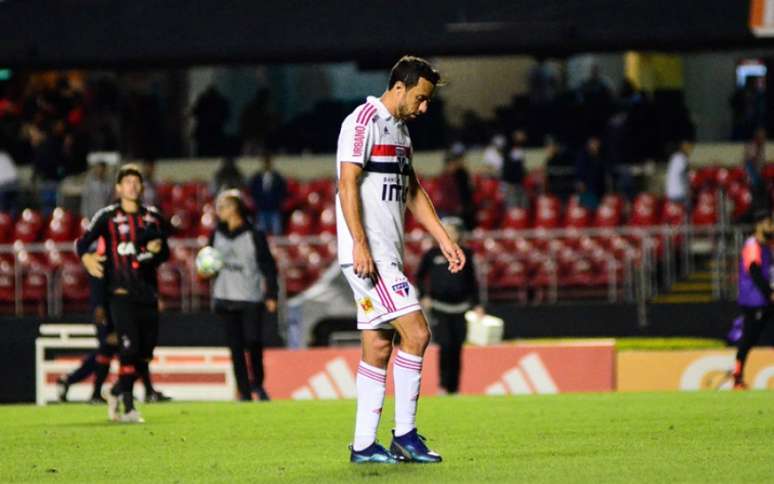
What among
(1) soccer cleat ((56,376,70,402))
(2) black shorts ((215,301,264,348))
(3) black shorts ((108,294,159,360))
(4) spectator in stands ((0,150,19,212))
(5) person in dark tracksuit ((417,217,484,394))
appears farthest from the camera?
(4) spectator in stands ((0,150,19,212))

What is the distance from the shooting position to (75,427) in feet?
40.3

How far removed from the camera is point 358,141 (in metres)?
8.62

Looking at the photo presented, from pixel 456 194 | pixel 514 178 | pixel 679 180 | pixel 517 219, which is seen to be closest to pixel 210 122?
pixel 514 178

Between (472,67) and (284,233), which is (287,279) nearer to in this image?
(284,233)

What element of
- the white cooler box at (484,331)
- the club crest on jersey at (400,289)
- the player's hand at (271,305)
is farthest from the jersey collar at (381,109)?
the white cooler box at (484,331)

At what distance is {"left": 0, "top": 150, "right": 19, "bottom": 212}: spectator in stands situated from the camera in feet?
92.9

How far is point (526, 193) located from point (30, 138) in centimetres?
930

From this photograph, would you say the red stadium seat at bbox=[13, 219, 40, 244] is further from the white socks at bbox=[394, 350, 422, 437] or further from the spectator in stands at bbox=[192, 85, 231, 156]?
the white socks at bbox=[394, 350, 422, 437]

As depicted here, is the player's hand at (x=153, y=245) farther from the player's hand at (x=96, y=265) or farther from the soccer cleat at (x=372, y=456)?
the soccer cleat at (x=372, y=456)

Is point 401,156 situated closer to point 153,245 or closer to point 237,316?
point 153,245

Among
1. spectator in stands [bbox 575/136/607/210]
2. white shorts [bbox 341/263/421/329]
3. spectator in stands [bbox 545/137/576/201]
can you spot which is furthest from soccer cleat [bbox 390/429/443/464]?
spectator in stands [bbox 545/137/576/201]

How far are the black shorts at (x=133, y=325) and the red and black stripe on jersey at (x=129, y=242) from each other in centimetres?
9

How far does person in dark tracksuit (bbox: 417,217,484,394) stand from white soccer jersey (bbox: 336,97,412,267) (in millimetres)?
9870

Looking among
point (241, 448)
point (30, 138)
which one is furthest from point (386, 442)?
point (30, 138)
